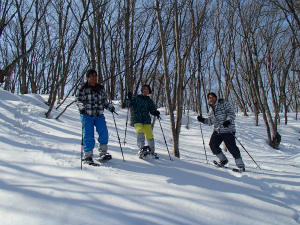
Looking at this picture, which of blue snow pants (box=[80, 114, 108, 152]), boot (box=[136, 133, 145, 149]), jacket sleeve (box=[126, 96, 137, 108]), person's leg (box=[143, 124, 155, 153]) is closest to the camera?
blue snow pants (box=[80, 114, 108, 152])

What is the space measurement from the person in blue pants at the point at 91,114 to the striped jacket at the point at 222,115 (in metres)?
2.40

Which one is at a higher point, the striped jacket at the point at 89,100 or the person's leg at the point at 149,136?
the striped jacket at the point at 89,100

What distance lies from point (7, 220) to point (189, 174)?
222cm

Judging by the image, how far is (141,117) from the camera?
3.66 metres

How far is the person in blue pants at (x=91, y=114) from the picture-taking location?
3.00 meters

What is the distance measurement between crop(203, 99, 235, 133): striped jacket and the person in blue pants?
2396 millimetres

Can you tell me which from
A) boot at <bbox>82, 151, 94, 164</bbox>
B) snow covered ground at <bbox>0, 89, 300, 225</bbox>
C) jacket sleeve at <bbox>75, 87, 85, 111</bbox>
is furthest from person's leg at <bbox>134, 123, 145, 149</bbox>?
jacket sleeve at <bbox>75, 87, 85, 111</bbox>

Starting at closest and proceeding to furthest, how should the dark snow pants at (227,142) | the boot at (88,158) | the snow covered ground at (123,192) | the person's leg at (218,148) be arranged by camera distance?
the snow covered ground at (123,192)
the boot at (88,158)
the dark snow pants at (227,142)
the person's leg at (218,148)

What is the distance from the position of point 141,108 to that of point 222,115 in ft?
5.79

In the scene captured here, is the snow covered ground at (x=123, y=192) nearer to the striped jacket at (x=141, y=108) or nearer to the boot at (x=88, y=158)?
the boot at (x=88, y=158)

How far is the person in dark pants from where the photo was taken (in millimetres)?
3854

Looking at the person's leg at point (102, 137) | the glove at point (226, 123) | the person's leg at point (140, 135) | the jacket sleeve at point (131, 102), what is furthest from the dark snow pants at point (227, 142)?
the person's leg at point (102, 137)

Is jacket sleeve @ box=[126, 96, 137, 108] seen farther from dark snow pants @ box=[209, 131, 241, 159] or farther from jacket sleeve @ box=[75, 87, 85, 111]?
dark snow pants @ box=[209, 131, 241, 159]

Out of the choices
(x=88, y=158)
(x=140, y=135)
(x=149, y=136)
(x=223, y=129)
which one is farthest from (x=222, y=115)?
(x=88, y=158)
